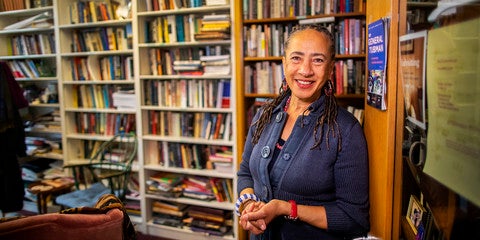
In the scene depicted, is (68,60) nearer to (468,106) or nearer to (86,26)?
(86,26)

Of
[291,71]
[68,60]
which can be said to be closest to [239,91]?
[291,71]

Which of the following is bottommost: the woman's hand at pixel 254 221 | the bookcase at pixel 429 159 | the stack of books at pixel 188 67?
the woman's hand at pixel 254 221

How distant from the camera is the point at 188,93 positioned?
10.3ft

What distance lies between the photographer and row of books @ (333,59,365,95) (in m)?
2.47

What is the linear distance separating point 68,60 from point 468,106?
149 inches

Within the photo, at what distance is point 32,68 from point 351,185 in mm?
3887

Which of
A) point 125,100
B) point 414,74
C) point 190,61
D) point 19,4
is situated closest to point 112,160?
point 125,100

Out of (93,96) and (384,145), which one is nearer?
(384,145)

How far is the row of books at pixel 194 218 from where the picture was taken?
314 centimetres

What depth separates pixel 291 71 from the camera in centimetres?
128

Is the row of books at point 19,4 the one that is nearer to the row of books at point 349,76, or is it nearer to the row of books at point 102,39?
the row of books at point 102,39

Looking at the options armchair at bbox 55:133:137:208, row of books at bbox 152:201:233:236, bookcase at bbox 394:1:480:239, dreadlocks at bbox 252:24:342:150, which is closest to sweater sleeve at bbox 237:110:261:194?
dreadlocks at bbox 252:24:342:150

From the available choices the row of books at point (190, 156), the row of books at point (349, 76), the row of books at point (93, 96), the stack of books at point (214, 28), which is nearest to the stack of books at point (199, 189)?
the row of books at point (190, 156)

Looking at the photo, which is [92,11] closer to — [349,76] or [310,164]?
[349,76]
